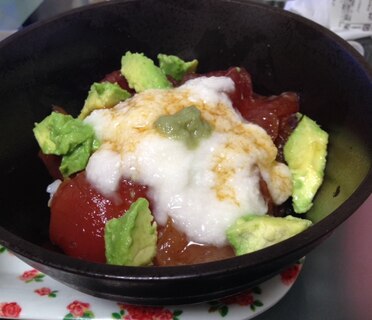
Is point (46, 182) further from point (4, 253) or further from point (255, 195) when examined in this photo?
point (255, 195)

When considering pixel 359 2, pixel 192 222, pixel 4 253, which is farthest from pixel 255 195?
pixel 359 2

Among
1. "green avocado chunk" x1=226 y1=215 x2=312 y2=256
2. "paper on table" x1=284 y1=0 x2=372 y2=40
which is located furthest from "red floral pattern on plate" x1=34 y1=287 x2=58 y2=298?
"paper on table" x1=284 y1=0 x2=372 y2=40

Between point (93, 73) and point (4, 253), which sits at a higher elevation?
point (93, 73)

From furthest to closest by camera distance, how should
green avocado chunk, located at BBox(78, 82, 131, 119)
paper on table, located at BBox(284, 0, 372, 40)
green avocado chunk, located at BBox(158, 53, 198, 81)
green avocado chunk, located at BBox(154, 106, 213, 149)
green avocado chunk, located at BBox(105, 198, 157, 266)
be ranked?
paper on table, located at BBox(284, 0, 372, 40) < green avocado chunk, located at BBox(158, 53, 198, 81) < green avocado chunk, located at BBox(78, 82, 131, 119) < green avocado chunk, located at BBox(154, 106, 213, 149) < green avocado chunk, located at BBox(105, 198, 157, 266)

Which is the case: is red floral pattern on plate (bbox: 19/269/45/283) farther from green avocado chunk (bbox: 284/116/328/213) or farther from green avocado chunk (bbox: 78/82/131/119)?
green avocado chunk (bbox: 284/116/328/213)

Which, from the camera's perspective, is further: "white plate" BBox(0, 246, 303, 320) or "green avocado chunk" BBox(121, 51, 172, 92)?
"green avocado chunk" BBox(121, 51, 172, 92)

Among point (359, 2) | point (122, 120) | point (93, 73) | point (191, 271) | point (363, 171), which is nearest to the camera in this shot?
point (191, 271)

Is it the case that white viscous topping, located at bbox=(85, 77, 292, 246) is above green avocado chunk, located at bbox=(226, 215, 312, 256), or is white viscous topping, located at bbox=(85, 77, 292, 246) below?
above

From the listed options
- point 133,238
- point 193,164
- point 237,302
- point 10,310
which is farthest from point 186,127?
point 10,310
